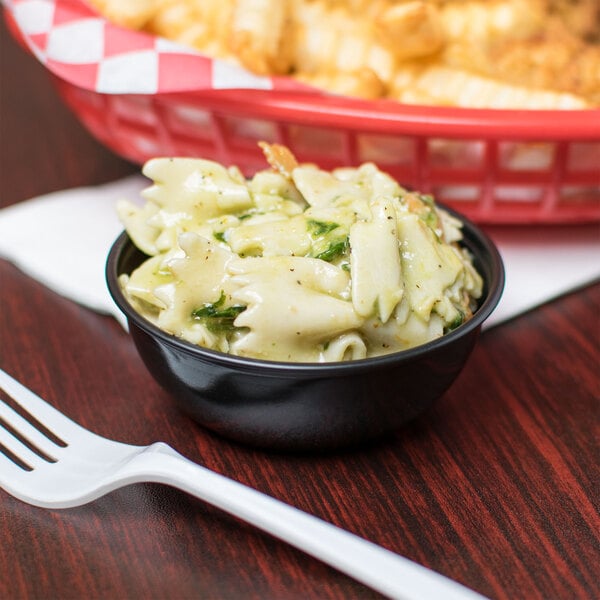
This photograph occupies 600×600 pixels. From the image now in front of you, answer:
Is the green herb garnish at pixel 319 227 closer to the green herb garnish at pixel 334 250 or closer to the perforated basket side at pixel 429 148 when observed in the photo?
the green herb garnish at pixel 334 250

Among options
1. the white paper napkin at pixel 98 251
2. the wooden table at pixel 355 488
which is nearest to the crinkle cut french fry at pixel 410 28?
the white paper napkin at pixel 98 251

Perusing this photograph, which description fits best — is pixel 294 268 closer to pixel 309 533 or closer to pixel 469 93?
pixel 309 533

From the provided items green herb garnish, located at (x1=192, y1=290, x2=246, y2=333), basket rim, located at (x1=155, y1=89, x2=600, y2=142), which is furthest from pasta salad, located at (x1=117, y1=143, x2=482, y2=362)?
basket rim, located at (x1=155, y1=89, x2=600, y2=142)

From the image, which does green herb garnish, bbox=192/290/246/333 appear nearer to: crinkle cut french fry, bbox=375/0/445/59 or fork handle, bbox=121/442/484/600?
fork handle, bbox=121/442/484/600

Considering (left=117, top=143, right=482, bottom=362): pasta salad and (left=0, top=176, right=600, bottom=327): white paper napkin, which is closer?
(left=117, top=143, right=482, bottom=362): pasta salad

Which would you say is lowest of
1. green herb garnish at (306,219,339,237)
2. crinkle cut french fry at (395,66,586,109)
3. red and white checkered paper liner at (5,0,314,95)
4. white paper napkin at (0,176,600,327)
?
white paper napkin at (0,176,600,327)

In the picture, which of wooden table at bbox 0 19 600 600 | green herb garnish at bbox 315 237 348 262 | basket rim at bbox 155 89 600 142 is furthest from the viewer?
basket rim at bbox 155 89 600 142
